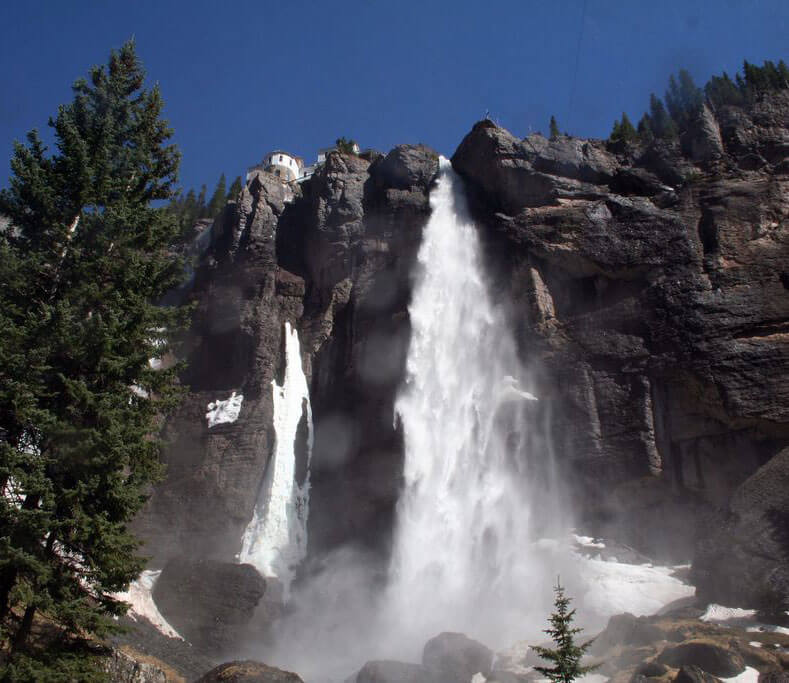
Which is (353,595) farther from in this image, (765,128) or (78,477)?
(765,128)

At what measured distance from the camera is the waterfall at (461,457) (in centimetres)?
2995

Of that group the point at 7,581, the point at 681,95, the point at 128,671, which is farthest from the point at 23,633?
the point at 681,95

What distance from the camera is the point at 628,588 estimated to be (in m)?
27.7

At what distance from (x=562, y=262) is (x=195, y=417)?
70.2ft

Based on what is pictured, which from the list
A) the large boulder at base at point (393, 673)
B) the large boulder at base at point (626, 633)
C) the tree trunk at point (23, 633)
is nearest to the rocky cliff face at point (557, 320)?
the large boulder at base at point (626, 633)

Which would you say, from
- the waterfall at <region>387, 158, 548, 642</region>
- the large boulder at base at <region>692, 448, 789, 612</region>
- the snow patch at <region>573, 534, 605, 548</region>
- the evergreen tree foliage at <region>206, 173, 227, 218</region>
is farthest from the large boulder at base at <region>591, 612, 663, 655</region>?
the evergreen tree foliage at <region>206, 173, 227, 218</region>

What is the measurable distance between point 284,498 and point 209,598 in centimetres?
804

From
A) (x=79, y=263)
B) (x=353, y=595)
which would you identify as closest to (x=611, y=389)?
(x=353, y=595)

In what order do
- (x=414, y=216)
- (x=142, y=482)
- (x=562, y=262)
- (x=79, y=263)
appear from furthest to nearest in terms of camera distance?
(x=414, y=216), (x=562, y=262), (x=79, y=263), (x=142, y=482)

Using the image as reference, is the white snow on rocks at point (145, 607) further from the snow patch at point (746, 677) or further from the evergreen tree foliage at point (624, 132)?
the evergreen tree foliage at point (624, 132)

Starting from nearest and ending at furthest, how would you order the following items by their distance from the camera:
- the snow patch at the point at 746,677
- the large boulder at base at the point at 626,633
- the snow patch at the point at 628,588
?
the snow patch at the point at 746,677, the large boulder at base at the point at 626,633, the snow patch at the point at 628,588

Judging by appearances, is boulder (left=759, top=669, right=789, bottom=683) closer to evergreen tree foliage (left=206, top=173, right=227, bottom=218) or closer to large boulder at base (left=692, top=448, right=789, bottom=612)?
large boulder at base (left=692, top=448, right=789, bottom=612)

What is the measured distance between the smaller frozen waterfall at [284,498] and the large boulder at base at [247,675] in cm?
1481

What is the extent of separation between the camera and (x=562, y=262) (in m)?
36.1
